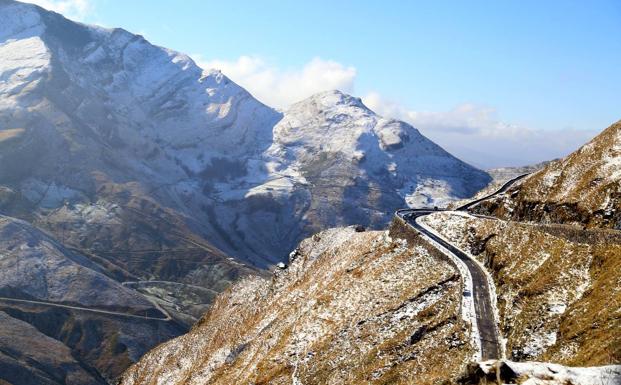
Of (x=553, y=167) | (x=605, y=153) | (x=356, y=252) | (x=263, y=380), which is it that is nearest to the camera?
(x=263, y=380)

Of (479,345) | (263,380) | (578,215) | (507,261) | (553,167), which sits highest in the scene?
(553,167)

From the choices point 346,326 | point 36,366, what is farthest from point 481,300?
point 36,366

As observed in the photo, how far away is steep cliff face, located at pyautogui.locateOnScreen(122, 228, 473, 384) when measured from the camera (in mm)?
46938

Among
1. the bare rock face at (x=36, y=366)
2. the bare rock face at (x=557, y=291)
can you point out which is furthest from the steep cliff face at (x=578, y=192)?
Result: the bare rock face at (x=36, y=366)

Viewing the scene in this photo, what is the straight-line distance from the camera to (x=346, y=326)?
5919cm

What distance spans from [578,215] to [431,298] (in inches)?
837

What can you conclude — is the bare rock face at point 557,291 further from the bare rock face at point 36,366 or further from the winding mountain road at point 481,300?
the bare rock face at point 36,366

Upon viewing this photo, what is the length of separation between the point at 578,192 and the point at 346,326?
106ft

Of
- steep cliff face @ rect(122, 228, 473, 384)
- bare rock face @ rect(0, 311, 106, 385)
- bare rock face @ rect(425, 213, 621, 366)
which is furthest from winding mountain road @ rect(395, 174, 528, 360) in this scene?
bare rock face @ rect(0, 311, 106, 385)

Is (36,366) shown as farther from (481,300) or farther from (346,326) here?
(481,300)

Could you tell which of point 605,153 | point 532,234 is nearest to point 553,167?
point 605,153

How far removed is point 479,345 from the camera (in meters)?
42.2

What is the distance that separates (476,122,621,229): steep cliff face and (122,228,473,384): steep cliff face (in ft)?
53.4

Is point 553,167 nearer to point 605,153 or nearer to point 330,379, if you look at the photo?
point 605,153
